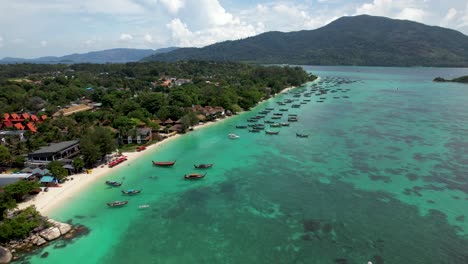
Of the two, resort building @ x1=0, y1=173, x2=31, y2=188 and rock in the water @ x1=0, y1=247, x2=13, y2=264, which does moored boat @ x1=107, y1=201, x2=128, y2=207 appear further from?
resort building @ x1=0, y1=173, x2=31, y2=188

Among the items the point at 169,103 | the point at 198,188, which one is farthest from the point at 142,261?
the point at 169,103

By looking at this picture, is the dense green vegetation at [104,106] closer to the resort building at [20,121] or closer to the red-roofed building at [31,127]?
the red-roofed building at [31,127]

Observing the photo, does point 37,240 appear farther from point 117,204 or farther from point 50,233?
point 117,204

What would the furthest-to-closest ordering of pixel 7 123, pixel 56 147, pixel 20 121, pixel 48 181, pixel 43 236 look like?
pixel 20 121 → pixel 7 123 → pixel 56 147 → pixel 48 181 → pixel 43 236

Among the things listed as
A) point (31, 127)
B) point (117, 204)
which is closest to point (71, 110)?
point (31, 127)

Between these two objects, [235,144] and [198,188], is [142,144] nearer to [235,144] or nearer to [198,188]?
[235,144]

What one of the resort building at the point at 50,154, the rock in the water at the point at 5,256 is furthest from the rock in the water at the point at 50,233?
the resort building at the point at 50,154
